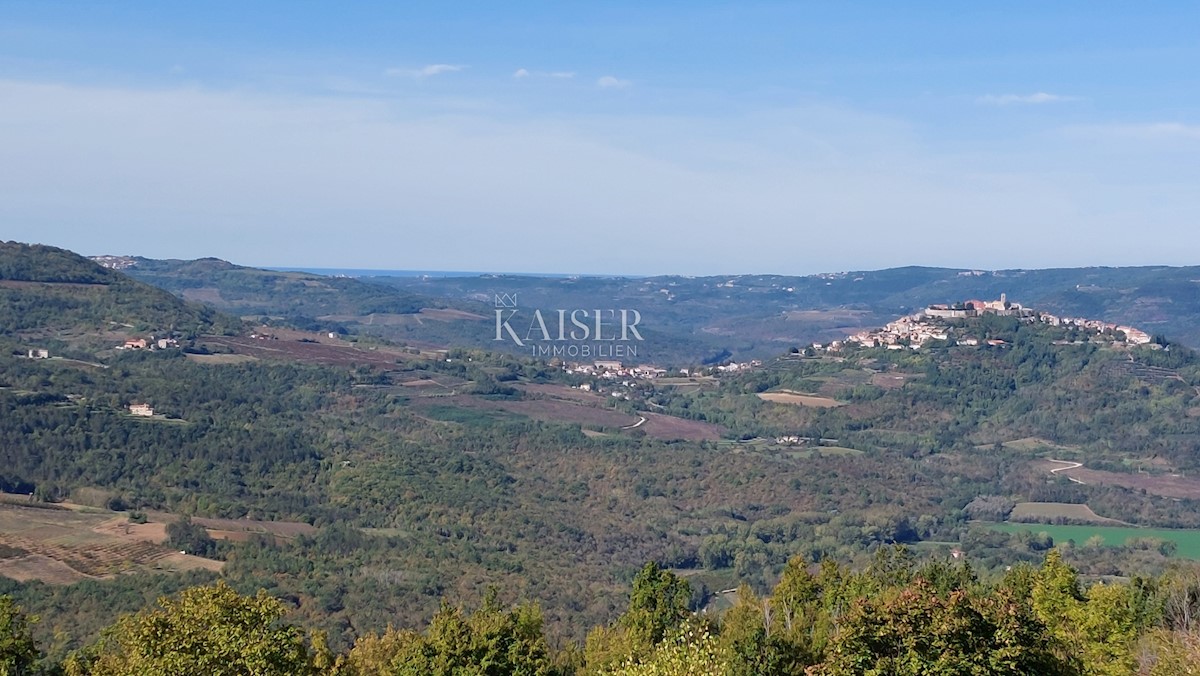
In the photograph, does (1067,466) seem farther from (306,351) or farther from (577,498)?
(306,351)

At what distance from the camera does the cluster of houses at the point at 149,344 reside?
542 ft

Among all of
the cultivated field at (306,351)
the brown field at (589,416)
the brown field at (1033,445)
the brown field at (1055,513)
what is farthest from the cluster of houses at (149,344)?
the brown field at (1033,445)

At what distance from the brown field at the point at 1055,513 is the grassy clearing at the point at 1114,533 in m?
1.87

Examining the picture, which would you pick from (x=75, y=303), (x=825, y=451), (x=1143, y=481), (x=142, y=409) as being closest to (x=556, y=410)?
(x=825, y=451)

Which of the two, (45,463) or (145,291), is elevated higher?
(145,291)

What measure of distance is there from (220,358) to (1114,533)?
116 metres

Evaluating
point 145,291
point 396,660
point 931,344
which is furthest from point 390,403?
point 396,660

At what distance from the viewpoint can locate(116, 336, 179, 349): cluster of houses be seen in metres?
165

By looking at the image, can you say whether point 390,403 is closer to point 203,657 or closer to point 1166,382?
point 1166,382

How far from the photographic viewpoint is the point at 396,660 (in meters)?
39.2

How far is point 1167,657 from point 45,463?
9265 cm

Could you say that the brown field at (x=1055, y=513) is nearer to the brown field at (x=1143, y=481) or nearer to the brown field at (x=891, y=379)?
the brown field at (x=1143, y=481)

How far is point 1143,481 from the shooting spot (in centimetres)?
13900

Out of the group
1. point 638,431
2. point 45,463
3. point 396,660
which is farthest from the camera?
point 638,431
